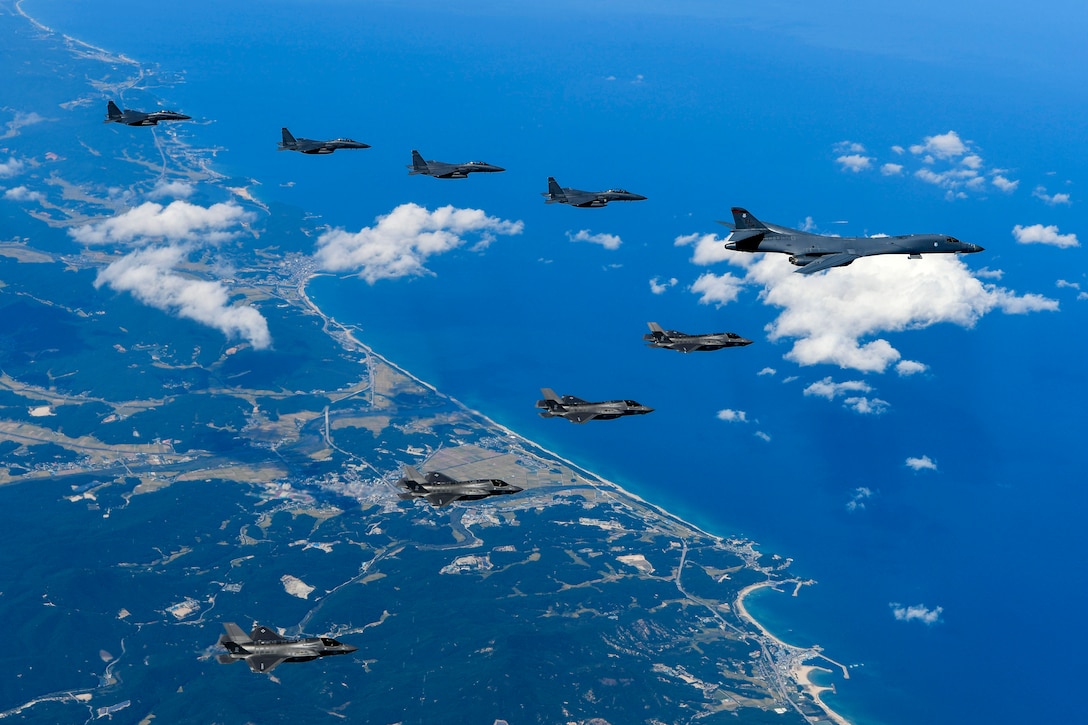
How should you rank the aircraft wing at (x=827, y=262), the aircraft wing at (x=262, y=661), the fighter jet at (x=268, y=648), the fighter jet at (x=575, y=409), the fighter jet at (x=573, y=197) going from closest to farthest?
1. the aircraft wing at (x=262, y=661)
2. the fighter jet at (x=268, y=648)
3. the aircraft wing at (x=827, y=262)
4. the fighter jet at (x=575, y=409)
5. the fighter jet at (x=573, y=197)

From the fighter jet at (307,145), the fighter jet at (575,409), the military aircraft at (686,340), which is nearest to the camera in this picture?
the fighter jet at (575,409)

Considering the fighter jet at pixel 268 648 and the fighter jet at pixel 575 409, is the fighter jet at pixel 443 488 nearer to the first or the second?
the fighter jet at pixel 575 409

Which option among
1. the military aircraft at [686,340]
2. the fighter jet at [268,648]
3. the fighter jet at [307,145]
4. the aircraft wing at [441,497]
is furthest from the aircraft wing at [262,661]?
the fighter jet at [307,145]

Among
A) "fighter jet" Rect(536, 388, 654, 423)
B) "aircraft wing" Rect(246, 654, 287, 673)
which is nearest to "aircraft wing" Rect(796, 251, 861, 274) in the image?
"fighter jet" Rect(536, 388, 654, 423)

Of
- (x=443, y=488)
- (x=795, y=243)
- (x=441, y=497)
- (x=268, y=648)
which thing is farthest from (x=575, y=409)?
(x=268, y=648)

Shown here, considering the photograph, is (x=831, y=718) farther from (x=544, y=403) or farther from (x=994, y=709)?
(x=544, y=403)

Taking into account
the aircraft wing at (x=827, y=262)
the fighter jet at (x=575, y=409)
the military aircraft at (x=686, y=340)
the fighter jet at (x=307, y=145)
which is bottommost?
the fighter jet at (x=575, y=409)

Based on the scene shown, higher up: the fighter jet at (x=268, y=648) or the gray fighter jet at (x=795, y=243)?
the gray fighter jet at (x=795, y=243)

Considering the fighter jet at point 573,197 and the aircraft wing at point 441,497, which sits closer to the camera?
the aircraft wing at point 441,497

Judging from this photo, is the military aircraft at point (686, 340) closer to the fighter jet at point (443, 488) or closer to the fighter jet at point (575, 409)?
the fighter jet at point (575, 409)
